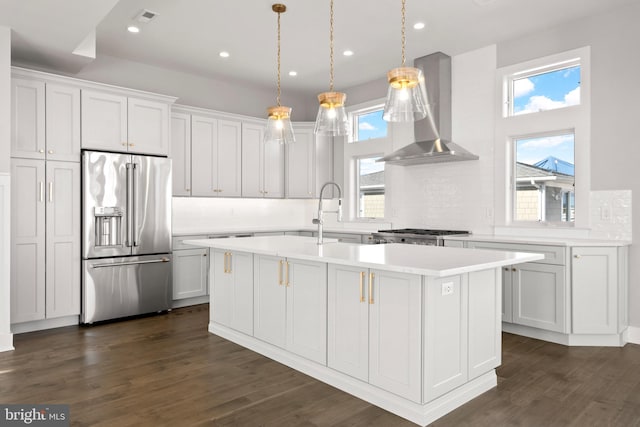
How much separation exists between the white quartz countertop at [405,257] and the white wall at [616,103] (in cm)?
207

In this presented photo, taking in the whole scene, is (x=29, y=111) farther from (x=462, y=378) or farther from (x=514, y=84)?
(x=514, y=84)

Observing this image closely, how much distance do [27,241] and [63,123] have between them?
1.29m

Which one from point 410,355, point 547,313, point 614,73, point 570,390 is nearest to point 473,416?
→ point 410,355

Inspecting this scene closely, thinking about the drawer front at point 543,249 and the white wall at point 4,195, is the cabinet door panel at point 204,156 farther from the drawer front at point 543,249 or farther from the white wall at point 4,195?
the drawer front at point 543,249

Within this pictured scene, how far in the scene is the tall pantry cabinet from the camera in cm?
426

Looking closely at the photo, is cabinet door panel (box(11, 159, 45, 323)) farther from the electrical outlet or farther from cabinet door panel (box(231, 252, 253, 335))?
the electrical outlet

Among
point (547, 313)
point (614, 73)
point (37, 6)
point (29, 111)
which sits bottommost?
point (547, 313)

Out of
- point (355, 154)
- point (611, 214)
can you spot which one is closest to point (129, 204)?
point (355, 154)

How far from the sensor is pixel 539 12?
420 centimetres

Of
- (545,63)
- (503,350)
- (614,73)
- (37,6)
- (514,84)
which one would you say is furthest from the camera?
(514,84)

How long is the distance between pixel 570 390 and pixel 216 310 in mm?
3130

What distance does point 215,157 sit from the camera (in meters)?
6.03

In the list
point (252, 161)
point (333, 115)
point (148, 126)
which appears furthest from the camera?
point (252, 161)

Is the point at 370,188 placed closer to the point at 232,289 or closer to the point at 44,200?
the point at 232,289
